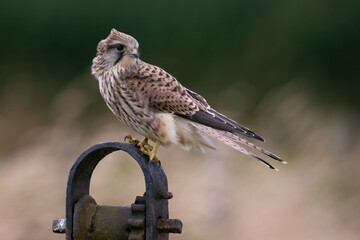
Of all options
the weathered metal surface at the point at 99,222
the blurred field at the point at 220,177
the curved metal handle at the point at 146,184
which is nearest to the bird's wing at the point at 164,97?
the curved metal handle at the point at 146,184

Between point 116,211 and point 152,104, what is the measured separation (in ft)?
2.46

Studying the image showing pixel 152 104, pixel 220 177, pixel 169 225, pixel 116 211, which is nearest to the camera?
pixel 169 225

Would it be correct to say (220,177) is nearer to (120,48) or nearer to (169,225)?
(120,48)

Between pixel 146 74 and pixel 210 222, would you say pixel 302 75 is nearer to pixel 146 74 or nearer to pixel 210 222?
pixel 210 222

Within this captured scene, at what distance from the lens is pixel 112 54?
261 cm

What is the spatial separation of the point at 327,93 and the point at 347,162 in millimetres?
589

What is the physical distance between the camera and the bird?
2486 millimetres

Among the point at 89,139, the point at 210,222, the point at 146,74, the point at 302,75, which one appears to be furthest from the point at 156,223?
the point at 302,75

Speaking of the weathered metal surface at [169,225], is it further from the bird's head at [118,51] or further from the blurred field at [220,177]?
the blurred field at [220,177]

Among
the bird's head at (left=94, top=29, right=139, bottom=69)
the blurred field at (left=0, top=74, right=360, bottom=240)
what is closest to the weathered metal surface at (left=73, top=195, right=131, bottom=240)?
the bird's head at (left=94, top=29, right=139, bottom=69)

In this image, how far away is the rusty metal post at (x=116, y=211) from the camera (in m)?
1.75

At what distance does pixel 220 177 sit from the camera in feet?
14.5

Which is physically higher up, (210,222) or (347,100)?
(347,100)

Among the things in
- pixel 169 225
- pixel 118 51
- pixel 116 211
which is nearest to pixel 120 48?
pixel 118 51
